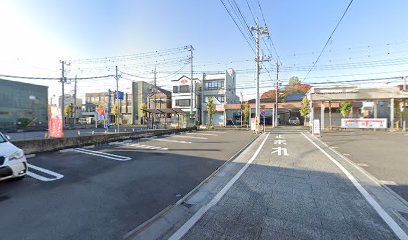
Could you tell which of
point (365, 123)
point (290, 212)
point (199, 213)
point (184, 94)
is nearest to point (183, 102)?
point (184, 94)

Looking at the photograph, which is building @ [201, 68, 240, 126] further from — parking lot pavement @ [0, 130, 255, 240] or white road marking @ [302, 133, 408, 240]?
white road marking @ [302, 133, 408, 240]

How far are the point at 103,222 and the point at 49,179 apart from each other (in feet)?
11.3

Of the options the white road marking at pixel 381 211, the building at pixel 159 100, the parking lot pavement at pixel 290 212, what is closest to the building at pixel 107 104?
the building at pixel 159 100

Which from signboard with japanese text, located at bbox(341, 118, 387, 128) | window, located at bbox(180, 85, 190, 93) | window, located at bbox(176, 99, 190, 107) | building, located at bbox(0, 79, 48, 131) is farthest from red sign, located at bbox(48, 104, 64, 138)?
window, located at bbox(180, 85, 190, 93)

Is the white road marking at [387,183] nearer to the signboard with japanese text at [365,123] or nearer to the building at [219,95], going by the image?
the signboard with japanese text at [365,123]

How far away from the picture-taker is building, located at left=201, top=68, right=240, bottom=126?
44.4 metres

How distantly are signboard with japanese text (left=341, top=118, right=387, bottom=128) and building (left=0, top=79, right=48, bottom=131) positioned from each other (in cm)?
4232

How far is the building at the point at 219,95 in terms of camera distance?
44406 millimetres

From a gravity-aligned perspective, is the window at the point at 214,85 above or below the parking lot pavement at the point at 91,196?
above

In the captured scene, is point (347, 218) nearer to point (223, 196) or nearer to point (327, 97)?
point (223, 196)

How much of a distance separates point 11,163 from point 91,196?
2.30 metres

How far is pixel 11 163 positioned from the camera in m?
4.92

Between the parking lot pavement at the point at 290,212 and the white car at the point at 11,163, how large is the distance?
4477 mm

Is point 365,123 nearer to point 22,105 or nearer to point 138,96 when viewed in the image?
point 22,105
